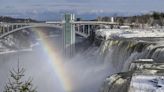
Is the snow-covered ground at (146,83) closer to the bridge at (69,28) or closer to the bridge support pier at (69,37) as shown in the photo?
the bridge support pier at (69,37)

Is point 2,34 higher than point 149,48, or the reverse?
point 149,48

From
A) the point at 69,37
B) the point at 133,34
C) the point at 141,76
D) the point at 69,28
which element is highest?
the point at 141,76

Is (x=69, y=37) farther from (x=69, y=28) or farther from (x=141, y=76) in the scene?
(x=141, y=76)

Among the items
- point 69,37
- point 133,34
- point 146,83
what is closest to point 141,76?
point 146,83

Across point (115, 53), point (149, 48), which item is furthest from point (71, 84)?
point (149, 48)

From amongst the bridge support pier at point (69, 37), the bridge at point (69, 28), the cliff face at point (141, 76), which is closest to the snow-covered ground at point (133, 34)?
the bridge support pier at point (69, 37)

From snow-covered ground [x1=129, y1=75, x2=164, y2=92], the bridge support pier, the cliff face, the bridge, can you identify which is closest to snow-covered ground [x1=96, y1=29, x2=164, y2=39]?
the bridge support pier

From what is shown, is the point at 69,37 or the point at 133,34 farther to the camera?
the point at 69,37

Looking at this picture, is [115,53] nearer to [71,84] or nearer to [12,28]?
[71,84]

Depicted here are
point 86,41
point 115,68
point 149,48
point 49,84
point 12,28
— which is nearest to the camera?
point 149,48

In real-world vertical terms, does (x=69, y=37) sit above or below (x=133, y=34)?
below
